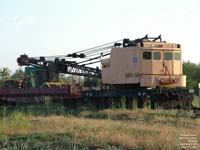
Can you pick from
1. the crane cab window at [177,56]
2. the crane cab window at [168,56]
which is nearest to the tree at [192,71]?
the crane cab window at [177,56]

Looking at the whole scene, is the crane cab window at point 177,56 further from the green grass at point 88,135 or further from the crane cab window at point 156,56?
the green grass at point 88,135

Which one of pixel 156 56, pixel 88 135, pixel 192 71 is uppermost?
pixel 192 71

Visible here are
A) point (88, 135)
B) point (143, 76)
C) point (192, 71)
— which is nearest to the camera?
point (88, 135)

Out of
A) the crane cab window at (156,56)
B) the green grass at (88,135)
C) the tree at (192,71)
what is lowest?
the green grass at (88,135)

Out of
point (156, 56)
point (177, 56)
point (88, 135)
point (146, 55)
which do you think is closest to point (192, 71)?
point (177, 56)

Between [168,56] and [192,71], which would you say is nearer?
[168,56]

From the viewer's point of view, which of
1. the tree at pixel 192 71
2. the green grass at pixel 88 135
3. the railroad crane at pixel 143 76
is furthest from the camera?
the tree at pixel 192 71

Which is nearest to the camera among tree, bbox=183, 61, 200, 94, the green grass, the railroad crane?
the green grass

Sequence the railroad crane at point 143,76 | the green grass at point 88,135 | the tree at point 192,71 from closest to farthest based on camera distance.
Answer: the green grass at point 88,135 < the railroad crane at point 143,76 < the tree at point 192,71

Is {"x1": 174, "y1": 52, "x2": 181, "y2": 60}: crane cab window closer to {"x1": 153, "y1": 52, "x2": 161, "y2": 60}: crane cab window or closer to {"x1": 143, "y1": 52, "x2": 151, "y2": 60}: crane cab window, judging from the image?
{"x1": 153, "y1": 52, "x2": 161, "y2": 60}: crane cab window

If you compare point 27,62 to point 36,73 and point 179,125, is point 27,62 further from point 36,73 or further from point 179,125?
point 179,125

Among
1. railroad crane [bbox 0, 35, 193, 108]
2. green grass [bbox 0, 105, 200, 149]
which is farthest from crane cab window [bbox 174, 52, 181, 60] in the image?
green grass [bbox 0, 105, 200, 149]

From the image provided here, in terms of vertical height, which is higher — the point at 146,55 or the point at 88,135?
the point at 146,55

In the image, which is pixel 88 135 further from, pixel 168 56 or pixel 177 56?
pixel 177 56
